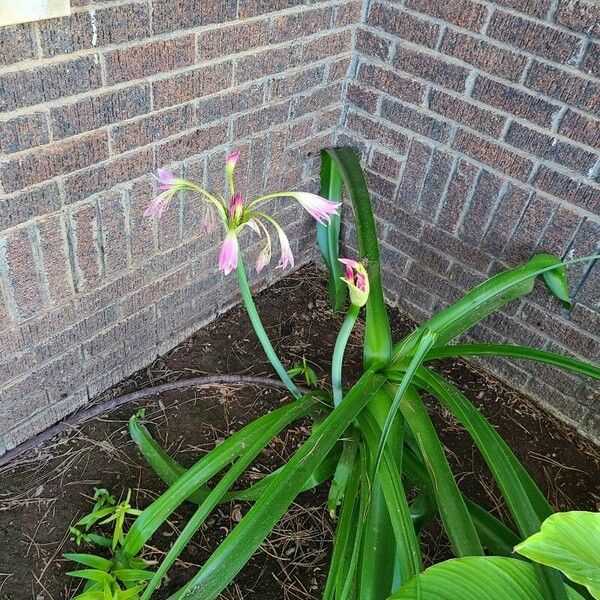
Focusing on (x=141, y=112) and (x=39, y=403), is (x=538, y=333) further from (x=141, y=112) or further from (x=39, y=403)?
(x=39, y=403)

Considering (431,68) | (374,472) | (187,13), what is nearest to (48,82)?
(187,13)

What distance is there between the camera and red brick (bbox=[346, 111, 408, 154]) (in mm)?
1823

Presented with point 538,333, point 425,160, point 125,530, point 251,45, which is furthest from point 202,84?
point 538,333

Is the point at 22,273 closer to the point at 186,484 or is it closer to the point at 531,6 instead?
the point at 186,484

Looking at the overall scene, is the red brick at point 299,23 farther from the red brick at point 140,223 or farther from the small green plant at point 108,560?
the small green plant at point 108,560

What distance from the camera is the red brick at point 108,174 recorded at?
4.18 feet

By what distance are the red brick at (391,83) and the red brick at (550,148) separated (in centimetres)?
30

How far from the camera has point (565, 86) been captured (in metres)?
1.45

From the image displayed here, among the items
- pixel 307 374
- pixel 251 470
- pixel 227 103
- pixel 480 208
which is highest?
pixel 227 103

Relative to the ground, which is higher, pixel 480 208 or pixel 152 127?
pixel 152 127

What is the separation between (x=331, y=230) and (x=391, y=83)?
1.55 ft

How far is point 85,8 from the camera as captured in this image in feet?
3.61

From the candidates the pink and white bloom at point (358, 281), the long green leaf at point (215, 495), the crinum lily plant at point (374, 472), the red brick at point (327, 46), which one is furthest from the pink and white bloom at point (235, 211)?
the red brick at point (327, 46)

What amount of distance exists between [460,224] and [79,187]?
3.59 feet
